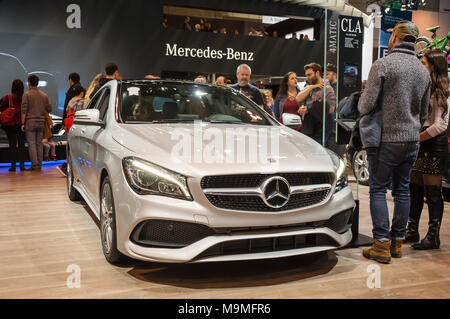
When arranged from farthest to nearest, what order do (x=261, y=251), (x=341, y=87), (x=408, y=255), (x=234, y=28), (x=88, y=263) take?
(x=234, y=28) < (x=341, y=87) < (x=408, y=255) < (x=88, y=263) < (x=261, y=251)

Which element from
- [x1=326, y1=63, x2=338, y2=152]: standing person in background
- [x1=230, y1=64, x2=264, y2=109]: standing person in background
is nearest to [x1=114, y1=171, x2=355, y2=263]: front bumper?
[x1=326, y1=63, x2=338, y2=152]: standing person in background

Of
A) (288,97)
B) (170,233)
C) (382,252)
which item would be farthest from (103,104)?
(288,97)

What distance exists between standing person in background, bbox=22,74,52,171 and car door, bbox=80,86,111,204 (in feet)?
15.6

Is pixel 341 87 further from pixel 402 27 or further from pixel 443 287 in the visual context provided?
pixel 443 287

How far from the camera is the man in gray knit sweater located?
331cm

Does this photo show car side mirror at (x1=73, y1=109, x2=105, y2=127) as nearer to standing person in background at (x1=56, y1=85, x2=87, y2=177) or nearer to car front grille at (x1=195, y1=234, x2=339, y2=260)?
car front grille at (x1=195, y1=234, x2=339, y2=260)

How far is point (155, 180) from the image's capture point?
9.12 feet

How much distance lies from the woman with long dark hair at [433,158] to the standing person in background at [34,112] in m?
7.02

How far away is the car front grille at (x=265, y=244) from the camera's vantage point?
9.08 feet

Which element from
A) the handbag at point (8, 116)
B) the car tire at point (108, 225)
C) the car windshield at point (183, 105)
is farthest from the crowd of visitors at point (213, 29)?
the car tire at point (108, 225)

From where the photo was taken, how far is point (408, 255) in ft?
12.1

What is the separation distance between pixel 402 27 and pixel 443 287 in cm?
179

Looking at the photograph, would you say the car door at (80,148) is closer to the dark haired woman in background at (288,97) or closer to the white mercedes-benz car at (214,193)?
the white mercedes-benz car at (214,193)

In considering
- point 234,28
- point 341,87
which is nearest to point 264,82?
point 234,28
